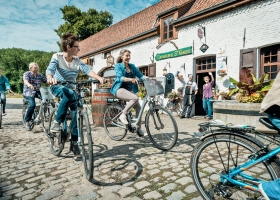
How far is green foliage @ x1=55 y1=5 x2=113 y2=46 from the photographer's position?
3030cm

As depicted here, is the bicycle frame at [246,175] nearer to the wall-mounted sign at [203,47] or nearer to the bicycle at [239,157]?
the bicycle at [239,157]

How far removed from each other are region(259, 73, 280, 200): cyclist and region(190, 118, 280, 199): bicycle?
73 millimetres

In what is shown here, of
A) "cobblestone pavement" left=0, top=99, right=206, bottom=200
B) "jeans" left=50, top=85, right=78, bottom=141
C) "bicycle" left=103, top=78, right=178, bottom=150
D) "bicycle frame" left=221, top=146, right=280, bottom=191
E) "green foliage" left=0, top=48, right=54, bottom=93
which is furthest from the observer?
"green foliage" left=0, top=48, right=54, bottom=93

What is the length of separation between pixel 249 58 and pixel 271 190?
24.2ft

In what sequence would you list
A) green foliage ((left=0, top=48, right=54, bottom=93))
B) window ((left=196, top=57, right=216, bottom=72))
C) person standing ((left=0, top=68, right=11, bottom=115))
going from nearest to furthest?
person standing ((left=0, top=68, right=11, bottom=115))
window ((left=196, top=57, right=216, bottom=72))
green foliage ((left=0, top=48, right=54, bottom=93))

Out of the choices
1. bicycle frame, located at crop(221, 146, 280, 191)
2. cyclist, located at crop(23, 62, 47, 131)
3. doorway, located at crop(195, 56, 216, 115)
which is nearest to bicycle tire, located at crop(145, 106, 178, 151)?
bicycle frame, located at crop(221, 146, 280, 191)

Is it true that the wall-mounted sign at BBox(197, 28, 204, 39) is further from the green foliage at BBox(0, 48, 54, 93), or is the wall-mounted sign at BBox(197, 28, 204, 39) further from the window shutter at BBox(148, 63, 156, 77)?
the green foliage at BBox(0, 48, 54, 93)

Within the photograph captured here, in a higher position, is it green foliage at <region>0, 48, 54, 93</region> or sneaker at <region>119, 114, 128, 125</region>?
green foliage at <region>0, 48, 54, 93</region>

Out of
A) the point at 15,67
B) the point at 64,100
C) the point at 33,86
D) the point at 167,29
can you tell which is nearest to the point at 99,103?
the point at 33,86

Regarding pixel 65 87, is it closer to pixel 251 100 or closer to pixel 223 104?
pixel 223 104

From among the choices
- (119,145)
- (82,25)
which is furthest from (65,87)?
(82,25)

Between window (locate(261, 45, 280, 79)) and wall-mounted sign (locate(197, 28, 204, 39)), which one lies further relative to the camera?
wall-mounted sign (locate(197, 28, 204, 39))

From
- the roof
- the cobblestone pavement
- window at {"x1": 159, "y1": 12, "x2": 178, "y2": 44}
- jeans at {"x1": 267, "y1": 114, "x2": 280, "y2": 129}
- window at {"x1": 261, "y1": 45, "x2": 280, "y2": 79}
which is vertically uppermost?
the roof

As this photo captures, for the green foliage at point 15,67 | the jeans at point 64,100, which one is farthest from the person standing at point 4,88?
the green foliage at point 15,67
